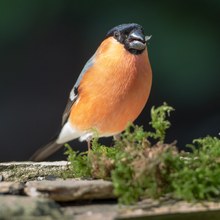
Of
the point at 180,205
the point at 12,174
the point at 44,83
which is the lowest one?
the point at 180,205

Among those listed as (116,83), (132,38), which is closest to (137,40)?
(132,38)

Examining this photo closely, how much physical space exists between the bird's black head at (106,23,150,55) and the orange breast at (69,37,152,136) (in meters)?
0.02

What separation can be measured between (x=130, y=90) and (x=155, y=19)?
95.0 inches

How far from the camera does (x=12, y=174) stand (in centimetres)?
232

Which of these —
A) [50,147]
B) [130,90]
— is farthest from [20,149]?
[130,90]

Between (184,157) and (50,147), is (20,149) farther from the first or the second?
(184,157)

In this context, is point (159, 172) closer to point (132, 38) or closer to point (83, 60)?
point (132, 38)

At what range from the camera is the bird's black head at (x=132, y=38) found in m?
2.54

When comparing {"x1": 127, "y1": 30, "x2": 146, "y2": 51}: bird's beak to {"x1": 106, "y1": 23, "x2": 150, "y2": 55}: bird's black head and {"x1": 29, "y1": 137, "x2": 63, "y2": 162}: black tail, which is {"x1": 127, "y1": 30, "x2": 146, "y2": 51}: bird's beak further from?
{"x1": 29, "y1": 137, "x2": 63, "y2": 162}: black tail

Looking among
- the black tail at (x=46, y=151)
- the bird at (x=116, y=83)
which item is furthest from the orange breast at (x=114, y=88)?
the black tail at (x=46, y=151)

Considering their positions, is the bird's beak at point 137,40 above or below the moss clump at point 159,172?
above

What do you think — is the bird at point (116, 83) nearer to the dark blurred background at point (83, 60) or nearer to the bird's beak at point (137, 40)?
the bird's beak at point (137, 40)

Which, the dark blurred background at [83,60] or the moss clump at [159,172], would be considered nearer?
the moss clump at [159,172]

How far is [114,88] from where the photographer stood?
99.6 inches
